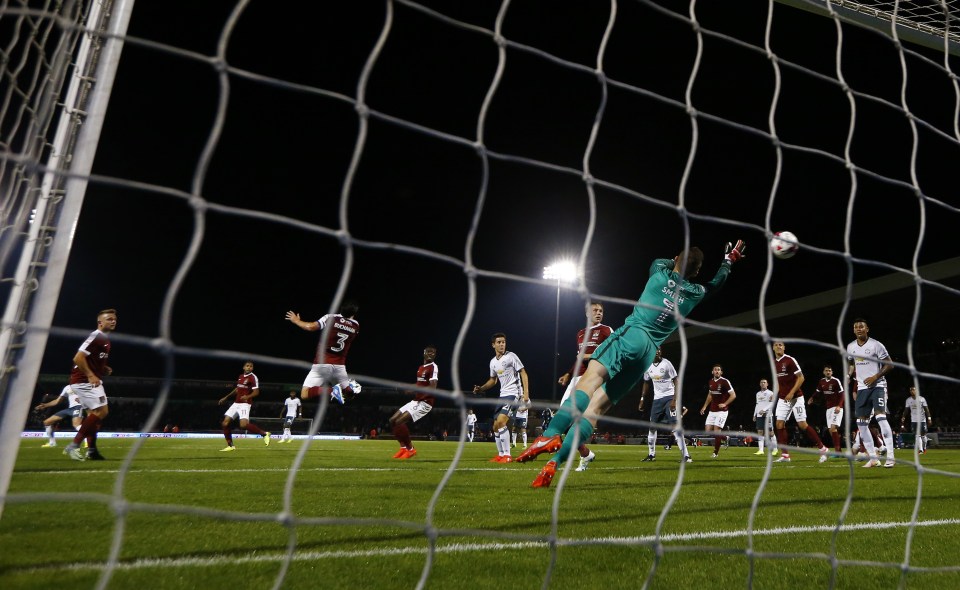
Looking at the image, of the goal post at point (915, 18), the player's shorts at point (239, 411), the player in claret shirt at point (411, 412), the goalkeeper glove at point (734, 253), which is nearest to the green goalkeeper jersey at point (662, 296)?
the goalkeeper glove at point (734, 253)

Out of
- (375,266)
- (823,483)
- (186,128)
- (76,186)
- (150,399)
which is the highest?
(186,128)

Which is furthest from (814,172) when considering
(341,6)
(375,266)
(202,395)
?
(202,395)

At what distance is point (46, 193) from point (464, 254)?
9097mm

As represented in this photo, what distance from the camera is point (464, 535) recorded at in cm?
277

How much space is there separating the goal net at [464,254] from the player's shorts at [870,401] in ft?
3.51

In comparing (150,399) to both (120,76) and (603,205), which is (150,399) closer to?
(120,76)

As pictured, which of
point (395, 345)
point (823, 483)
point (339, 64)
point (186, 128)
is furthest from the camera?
point (395, 345)

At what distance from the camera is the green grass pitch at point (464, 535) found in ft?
7.19

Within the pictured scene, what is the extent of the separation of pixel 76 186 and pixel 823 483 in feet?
22.0

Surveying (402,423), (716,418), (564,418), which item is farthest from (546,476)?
(716,418)

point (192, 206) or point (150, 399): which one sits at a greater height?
point (192, 206)

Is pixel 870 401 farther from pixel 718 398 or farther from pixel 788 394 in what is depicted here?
pixel 718 398

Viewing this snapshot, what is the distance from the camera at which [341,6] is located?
2320cm

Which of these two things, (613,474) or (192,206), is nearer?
(192,206)
